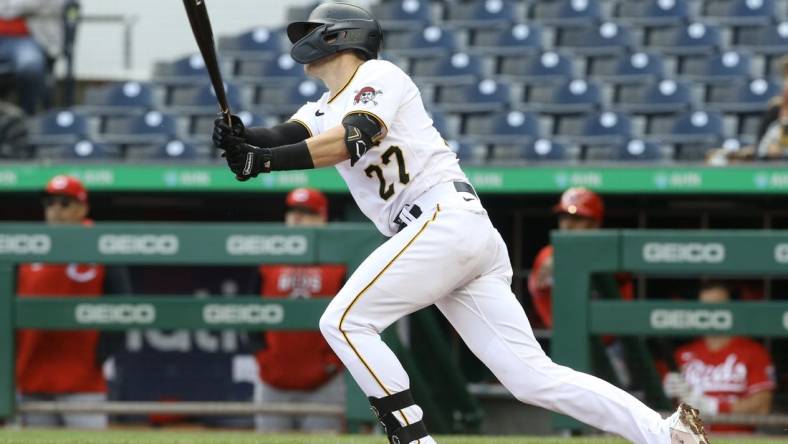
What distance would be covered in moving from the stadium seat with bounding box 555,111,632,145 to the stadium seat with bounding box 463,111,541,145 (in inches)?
8.1

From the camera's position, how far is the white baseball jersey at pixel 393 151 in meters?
4.22

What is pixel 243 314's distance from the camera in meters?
6.52

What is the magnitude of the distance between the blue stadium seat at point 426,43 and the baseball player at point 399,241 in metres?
6.26

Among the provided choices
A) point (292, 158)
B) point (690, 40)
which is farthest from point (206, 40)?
point (690, 40)

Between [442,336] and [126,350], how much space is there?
1.76 metres

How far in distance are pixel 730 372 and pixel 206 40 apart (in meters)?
3.34

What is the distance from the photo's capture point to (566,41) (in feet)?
35.1

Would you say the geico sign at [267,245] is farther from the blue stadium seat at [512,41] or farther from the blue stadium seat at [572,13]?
the blue stadium seat at [572,13]

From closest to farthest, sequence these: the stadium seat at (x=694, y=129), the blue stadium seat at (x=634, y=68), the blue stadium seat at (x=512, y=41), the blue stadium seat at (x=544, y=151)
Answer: the blue stadium seat at (x=544, y=151)
the stadium seat at (x=694, y=129)
the blue stadium seat at (x=634, y=68)
the blue stadium seat at (x=512, y=41)

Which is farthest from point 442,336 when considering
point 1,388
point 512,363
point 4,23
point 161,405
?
point 4,23

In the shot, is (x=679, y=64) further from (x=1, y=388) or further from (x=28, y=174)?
(x=1, y=388)

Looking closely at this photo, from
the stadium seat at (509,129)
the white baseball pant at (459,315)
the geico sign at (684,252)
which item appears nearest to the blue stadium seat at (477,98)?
the stadium seat at (509,129)

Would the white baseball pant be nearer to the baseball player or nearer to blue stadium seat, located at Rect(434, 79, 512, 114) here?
the baseball player

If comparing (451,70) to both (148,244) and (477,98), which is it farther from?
(148,244)
